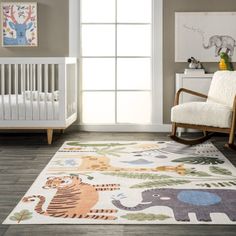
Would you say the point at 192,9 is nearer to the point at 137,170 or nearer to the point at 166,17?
Result: the point at 166,17

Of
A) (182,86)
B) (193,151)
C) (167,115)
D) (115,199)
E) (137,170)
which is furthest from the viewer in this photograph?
(167,115)

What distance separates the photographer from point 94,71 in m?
5.58

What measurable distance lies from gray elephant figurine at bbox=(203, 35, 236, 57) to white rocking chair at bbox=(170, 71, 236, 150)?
75 centimetres

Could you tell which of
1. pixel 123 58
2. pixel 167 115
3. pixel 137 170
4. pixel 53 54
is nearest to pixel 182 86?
pixel 167 115

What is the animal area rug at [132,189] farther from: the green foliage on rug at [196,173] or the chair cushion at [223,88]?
the chair cushion at [223,88]

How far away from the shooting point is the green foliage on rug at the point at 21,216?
2.26 m

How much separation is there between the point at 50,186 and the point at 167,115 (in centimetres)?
285

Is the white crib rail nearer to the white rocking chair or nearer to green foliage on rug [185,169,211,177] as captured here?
the white rocking chair

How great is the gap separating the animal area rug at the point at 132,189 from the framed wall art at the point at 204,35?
5.24ft

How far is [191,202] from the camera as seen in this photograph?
253cm

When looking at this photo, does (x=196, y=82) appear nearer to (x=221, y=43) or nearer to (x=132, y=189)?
(x=221, y=43)

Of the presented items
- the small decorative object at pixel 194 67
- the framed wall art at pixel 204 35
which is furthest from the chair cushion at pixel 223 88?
the framed wall art at pixel 204 35

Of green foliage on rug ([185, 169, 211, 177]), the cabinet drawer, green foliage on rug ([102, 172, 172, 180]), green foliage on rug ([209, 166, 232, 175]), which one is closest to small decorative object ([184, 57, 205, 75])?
the cabinet drawer

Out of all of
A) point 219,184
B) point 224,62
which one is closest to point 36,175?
point 219,184
